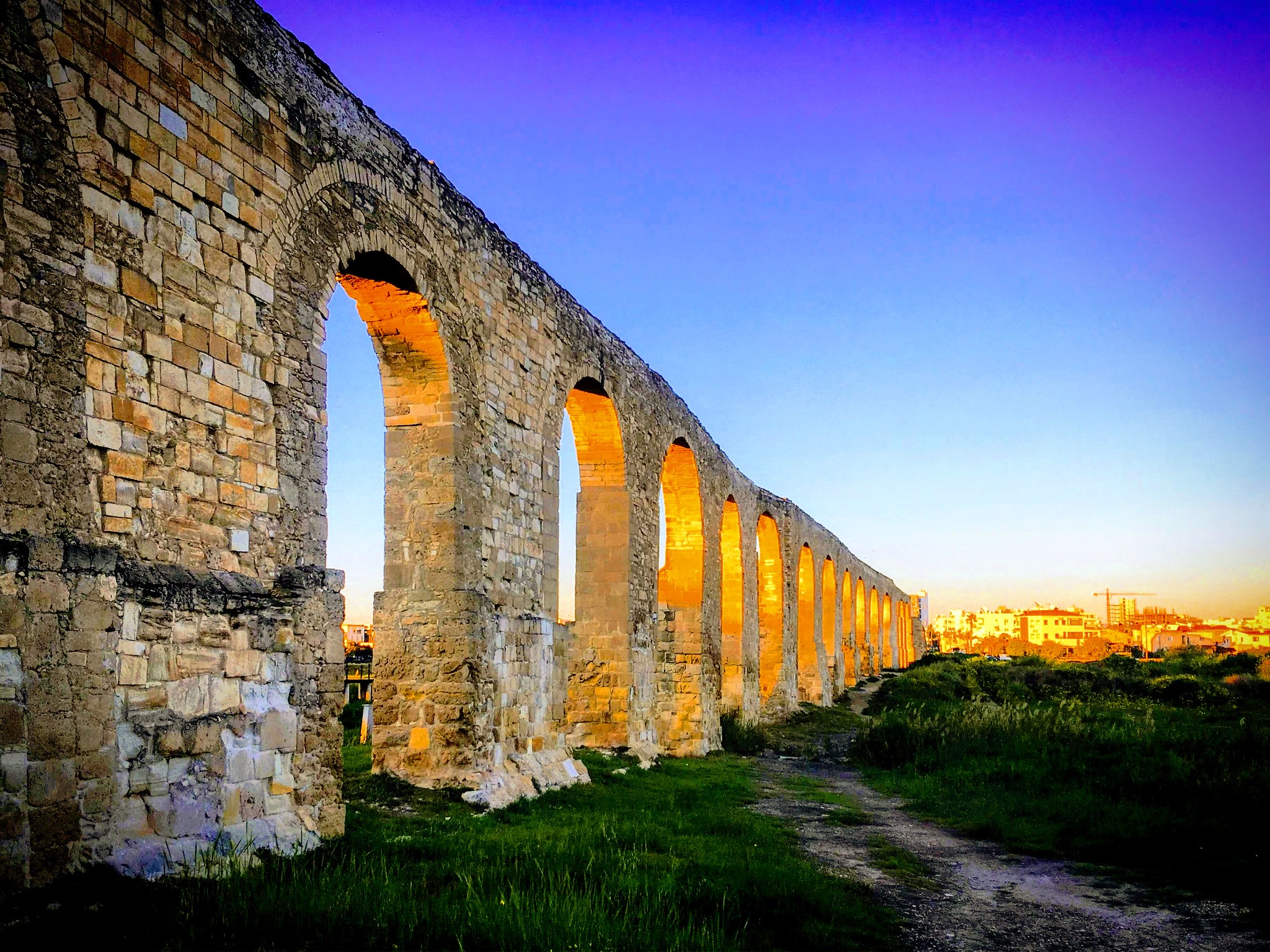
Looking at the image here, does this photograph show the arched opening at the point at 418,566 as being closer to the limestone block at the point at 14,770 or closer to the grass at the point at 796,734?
the limestone block at the point at 14,770

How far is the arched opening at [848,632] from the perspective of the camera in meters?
34.8

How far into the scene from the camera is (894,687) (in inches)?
1090

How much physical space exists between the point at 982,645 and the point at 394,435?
317 feet

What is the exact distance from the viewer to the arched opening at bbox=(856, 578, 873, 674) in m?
41.5

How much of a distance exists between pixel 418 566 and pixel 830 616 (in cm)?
2503

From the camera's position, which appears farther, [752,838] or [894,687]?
[894,687]

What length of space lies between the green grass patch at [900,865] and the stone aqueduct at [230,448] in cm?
314

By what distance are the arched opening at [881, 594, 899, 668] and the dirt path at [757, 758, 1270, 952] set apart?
139 feet

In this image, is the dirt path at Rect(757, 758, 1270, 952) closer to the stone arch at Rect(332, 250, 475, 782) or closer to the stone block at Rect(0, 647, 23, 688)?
the stone arch at Rect(332, 250, 475, 782)

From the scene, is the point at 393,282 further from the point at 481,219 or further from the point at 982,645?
the point at 982,645

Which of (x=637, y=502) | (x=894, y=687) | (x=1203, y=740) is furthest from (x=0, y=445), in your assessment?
(x=894, y=687)

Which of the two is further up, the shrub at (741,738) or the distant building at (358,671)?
the distant building at (358,671)

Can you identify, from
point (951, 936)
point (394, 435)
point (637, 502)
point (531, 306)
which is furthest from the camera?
point (637, 502)

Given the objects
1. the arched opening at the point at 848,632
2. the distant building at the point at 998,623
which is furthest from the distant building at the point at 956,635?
the arched opening at the point at 848,632
